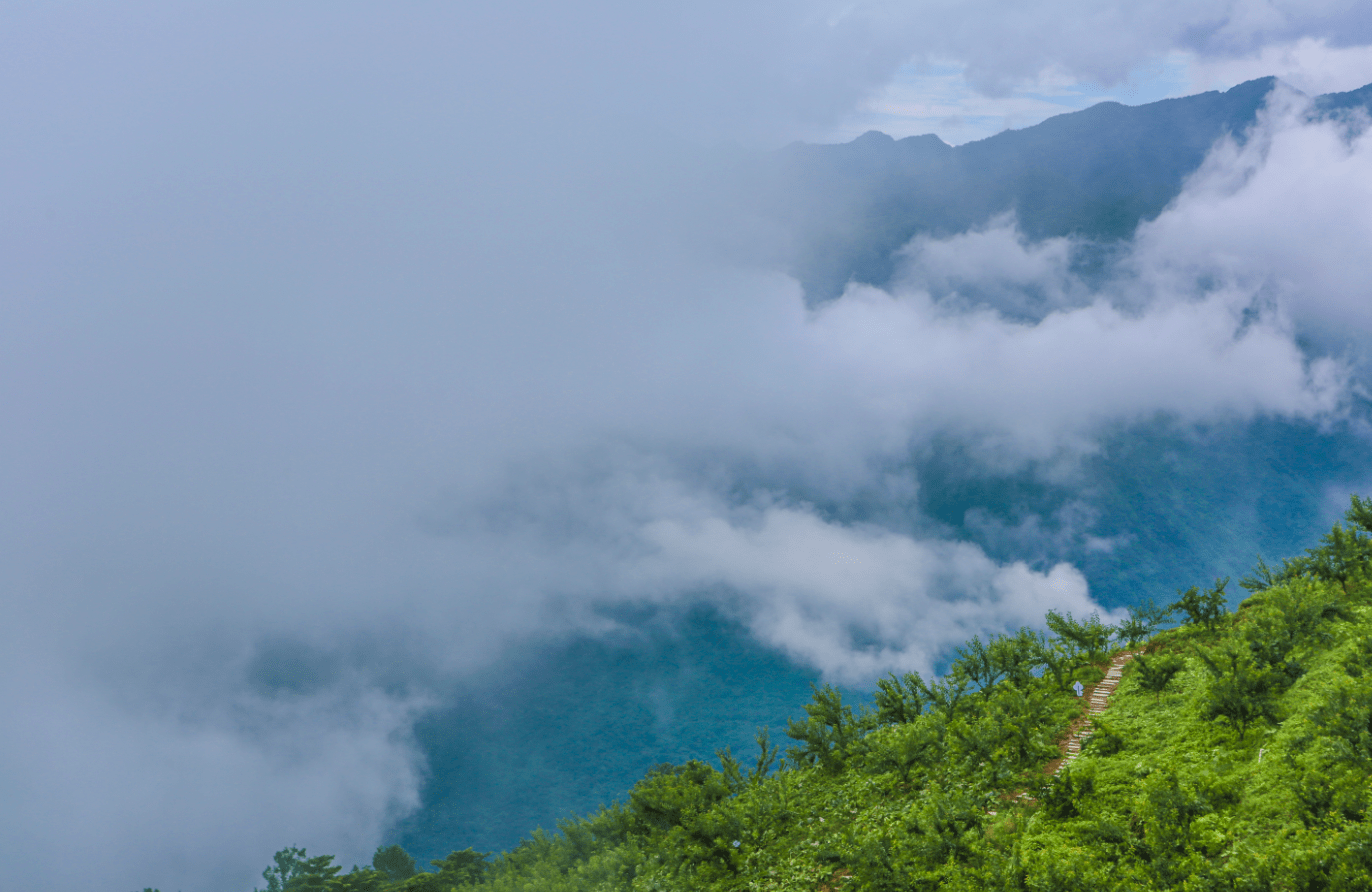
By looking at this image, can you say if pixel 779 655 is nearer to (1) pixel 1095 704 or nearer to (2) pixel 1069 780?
(1) pixel 1095 704

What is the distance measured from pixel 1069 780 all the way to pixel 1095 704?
16.7 ft

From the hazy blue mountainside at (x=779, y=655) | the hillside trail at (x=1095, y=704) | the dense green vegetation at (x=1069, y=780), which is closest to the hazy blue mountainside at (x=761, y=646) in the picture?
the hazy blue mountainside at (x=779, y=655)

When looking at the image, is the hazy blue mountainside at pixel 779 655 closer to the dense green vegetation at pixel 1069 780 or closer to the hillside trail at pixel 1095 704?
the dense green vegetation at pixel 1069 780

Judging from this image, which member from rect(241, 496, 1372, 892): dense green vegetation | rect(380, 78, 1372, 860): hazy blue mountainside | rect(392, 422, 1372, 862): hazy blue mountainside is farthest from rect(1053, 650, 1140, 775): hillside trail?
rect(380, 78, 1372, 860): hazy blue mountainside

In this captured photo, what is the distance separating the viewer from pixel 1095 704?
14.7 m

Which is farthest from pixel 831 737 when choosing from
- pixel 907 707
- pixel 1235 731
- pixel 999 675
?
pixel 1235 731

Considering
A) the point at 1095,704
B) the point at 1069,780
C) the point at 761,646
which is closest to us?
the point at 1069,780

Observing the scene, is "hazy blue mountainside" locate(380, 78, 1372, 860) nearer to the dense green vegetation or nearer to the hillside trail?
the dense green vegetation

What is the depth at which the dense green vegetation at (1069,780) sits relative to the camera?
8.23 metres

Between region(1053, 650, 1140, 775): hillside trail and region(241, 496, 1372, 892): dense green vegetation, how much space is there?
249 mm

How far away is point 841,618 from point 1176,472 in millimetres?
75340

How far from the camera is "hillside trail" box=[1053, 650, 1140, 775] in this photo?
1259cm

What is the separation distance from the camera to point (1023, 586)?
12150 cm

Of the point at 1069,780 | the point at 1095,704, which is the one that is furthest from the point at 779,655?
the point at 1069,780
